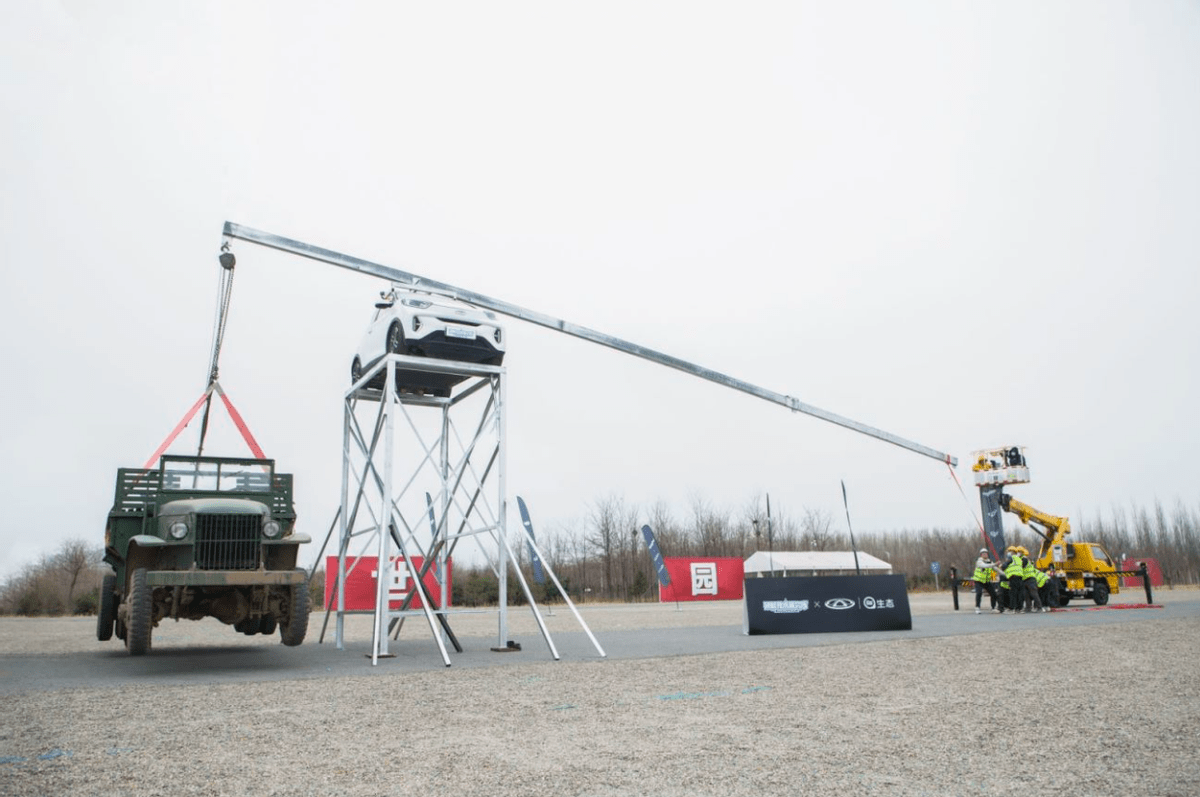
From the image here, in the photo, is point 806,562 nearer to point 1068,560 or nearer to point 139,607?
point 1068,560

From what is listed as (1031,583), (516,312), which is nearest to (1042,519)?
(1031,583)

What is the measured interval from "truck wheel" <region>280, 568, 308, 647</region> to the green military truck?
0.04 ft

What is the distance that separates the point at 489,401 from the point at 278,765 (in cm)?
803

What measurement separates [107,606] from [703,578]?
2695cm

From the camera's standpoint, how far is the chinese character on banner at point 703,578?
36.2 m

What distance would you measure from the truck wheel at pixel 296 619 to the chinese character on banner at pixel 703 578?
86.6ft

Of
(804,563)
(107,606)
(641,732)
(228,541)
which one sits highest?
(228,541)

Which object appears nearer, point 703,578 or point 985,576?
point 985,576

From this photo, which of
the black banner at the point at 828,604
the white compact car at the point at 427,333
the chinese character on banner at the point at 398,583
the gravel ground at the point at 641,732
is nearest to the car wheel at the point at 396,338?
the white compact car at the point at 427,333

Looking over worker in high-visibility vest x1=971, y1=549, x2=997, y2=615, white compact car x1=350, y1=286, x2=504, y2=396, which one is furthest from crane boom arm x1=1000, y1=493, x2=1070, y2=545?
white compact car x1=350, y1=286, x2=504, y2=396

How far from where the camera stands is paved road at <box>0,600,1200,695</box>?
928 cm

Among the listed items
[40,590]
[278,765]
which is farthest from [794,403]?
[40,590]

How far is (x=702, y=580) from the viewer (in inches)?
1432

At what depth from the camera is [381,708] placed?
23.2 feet
